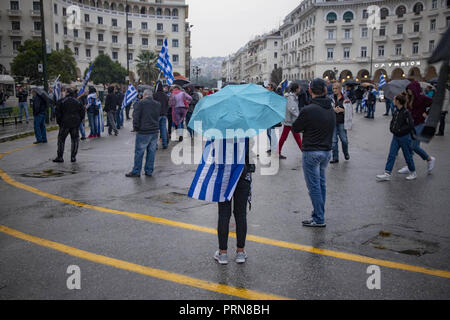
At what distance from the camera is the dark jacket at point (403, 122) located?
7.95 meters

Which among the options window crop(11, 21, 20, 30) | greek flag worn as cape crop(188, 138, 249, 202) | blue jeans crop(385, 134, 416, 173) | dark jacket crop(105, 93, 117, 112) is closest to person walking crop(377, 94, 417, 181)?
blue jeans crop(385, 134, 416, 173)

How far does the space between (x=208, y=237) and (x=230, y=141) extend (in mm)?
1537

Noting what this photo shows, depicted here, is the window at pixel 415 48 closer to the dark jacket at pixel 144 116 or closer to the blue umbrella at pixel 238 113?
the dark jacket at pixel 144 116

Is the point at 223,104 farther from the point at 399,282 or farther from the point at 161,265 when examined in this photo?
the point at 399,282

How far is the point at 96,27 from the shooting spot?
73375 mm

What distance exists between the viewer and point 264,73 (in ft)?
372

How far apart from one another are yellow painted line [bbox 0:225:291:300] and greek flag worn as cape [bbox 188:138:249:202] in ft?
2.67

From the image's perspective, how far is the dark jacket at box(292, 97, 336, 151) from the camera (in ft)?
17.8

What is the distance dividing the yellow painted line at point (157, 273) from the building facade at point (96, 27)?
196 feet

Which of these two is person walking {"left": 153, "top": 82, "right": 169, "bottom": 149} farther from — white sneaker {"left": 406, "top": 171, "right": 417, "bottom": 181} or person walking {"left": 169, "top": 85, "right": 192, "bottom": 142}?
white sneaker {"left": 406, "top": 171, "right": 417, "bottom": 181}

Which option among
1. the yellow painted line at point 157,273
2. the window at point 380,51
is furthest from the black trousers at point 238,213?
the window at point 380,51
